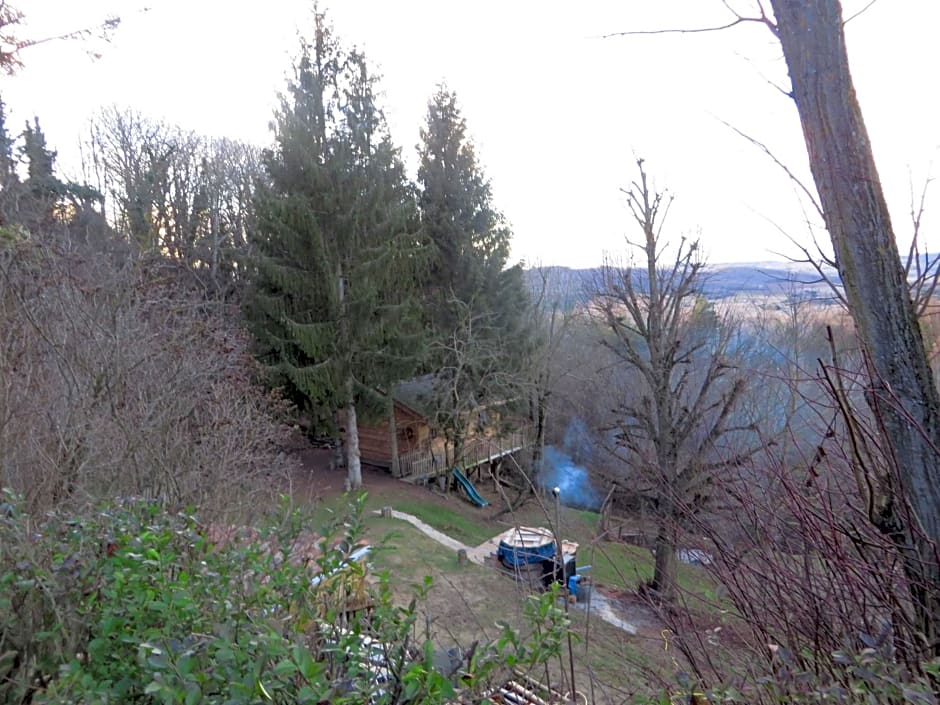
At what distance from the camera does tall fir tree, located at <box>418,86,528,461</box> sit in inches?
767

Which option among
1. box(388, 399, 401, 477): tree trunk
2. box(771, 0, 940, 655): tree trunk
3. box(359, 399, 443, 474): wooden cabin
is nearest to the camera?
box(771, 0, 940, 655): tree trunk

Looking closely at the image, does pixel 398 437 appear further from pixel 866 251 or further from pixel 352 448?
pixel 866 251

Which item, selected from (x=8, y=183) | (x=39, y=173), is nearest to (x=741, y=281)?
(x=8, y=183)

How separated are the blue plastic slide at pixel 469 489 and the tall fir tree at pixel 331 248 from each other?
4.54 meters

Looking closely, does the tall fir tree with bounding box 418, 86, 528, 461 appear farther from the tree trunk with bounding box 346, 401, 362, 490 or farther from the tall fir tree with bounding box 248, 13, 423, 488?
the tree trunk with bounding box 346, 401, 362, 490

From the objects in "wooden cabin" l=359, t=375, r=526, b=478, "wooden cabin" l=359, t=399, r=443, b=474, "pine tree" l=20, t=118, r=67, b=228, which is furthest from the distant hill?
"pine tree" l=20, t=118, r=67, b=228

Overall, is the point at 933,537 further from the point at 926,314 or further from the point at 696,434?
the point at 696,434

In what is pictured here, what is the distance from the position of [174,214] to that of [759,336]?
793 inches

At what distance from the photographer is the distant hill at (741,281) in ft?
9.26

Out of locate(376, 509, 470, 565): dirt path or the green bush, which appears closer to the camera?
the green bush

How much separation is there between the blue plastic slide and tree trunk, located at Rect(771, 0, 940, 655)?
18065mm

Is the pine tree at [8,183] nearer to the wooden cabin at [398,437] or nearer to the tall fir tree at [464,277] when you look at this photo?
the tall fir tree at [464,277]

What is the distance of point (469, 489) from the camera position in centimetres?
2023

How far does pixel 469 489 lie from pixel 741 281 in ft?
42.2
